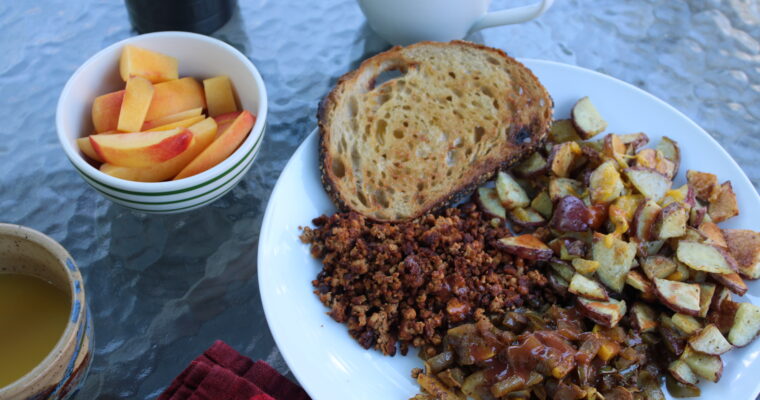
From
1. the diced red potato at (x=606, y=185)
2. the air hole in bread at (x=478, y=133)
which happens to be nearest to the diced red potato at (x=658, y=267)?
the diced red potato at (x=606, y=185)

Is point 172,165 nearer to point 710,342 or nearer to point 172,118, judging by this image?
point 172,118

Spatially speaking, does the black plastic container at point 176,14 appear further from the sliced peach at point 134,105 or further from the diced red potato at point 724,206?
the diced red potato at point 724,206

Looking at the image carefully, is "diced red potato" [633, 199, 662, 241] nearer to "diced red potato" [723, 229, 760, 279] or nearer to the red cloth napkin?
"diced red potato" [723, 229, 760, 279]

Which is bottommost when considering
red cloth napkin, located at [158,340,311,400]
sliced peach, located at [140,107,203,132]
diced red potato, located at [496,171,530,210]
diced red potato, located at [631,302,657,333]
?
red cloth napkin, located at [158,340,311,400]

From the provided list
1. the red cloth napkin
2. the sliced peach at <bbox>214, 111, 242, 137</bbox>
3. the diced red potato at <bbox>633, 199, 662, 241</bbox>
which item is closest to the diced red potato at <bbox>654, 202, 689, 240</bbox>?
the diced red potato at <bbox>633, 199, 662, 241</bbox>

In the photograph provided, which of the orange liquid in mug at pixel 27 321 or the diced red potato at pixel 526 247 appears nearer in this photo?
the orange liquid in mug at pixel 27 321

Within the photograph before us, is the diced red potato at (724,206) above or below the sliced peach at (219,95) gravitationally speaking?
below

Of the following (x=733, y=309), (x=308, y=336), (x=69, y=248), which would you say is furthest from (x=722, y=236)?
(x=69, y=248)

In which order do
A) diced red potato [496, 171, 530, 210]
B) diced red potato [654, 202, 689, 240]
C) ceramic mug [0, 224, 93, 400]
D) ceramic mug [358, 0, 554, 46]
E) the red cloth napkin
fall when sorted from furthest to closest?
1. ceramic mug [358, 0, 554, 46]
2. diced red potato [496, 171, 530, 210]
3. diced red potato [654, 202, 689, 240]
4. the red cloth napkin
5. ceramic mug [0, 224, 93, 400]
